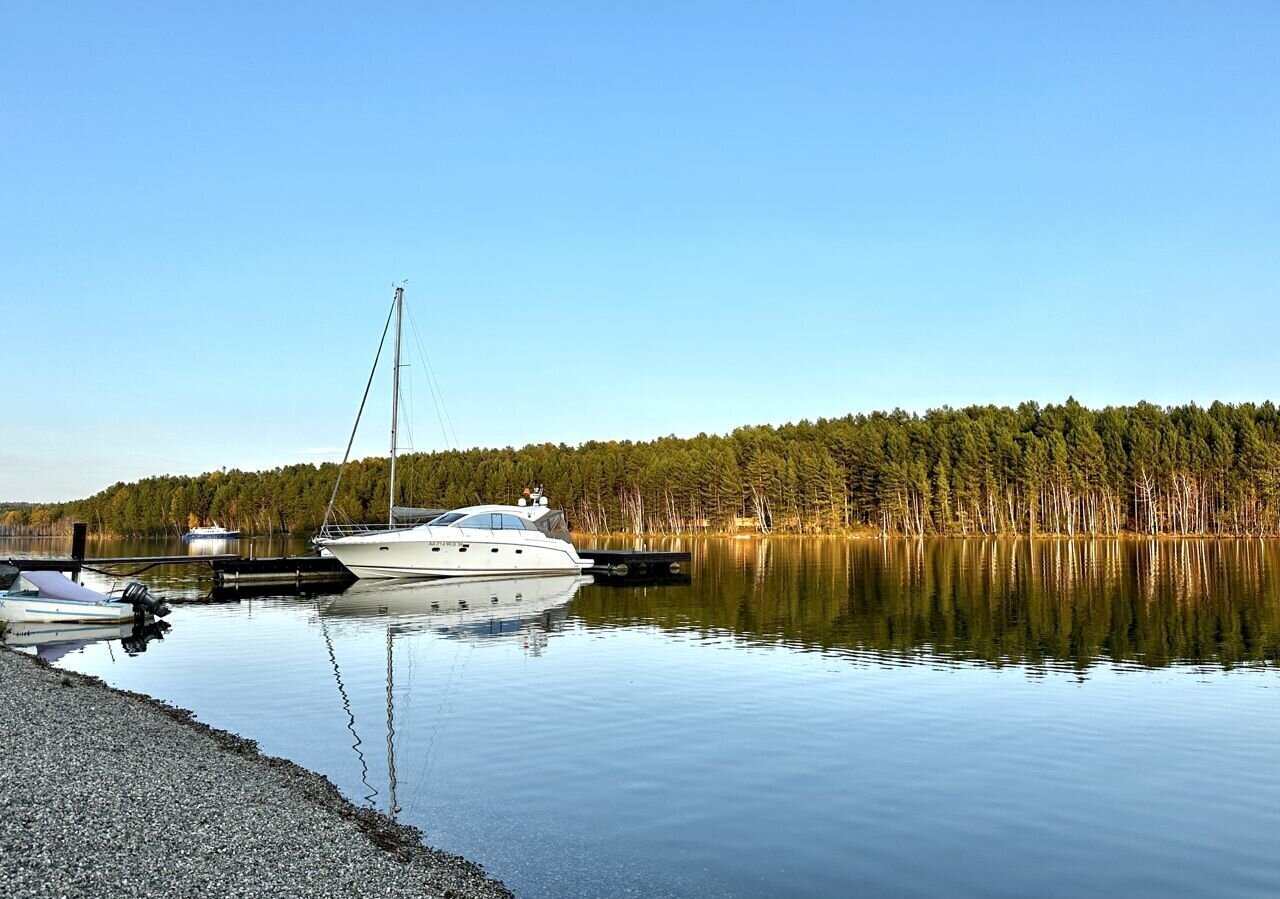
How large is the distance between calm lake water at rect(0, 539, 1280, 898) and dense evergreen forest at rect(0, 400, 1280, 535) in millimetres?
87348

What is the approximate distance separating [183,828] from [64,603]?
1009 inches

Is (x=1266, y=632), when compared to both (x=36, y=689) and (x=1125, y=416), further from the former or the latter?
(x=1125, y=416)

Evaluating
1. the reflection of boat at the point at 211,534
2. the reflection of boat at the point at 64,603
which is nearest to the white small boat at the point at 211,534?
the reflection of boat at the point at 211,534

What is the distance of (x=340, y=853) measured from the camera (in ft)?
29.9

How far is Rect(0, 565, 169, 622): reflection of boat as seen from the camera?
99.0 ft

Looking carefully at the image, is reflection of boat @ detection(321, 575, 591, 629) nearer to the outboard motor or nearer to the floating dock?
the floating dock

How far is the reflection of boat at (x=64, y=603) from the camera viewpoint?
99.0ft

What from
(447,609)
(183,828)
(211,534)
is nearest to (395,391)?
(447,609)

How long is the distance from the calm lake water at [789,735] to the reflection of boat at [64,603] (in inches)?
76.2

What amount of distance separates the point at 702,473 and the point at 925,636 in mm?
101584

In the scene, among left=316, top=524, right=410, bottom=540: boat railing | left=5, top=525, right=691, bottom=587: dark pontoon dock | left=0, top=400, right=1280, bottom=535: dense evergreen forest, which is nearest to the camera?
left=5, top=525, right=691, bottom=587: dark pontoon dock

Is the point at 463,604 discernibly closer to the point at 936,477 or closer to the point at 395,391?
the point at 395,391

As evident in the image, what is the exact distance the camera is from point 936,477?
12344 centimetres

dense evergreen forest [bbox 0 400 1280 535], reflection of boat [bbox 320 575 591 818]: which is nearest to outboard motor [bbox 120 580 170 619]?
reflection of boat [bbox 320 575 591 818]
